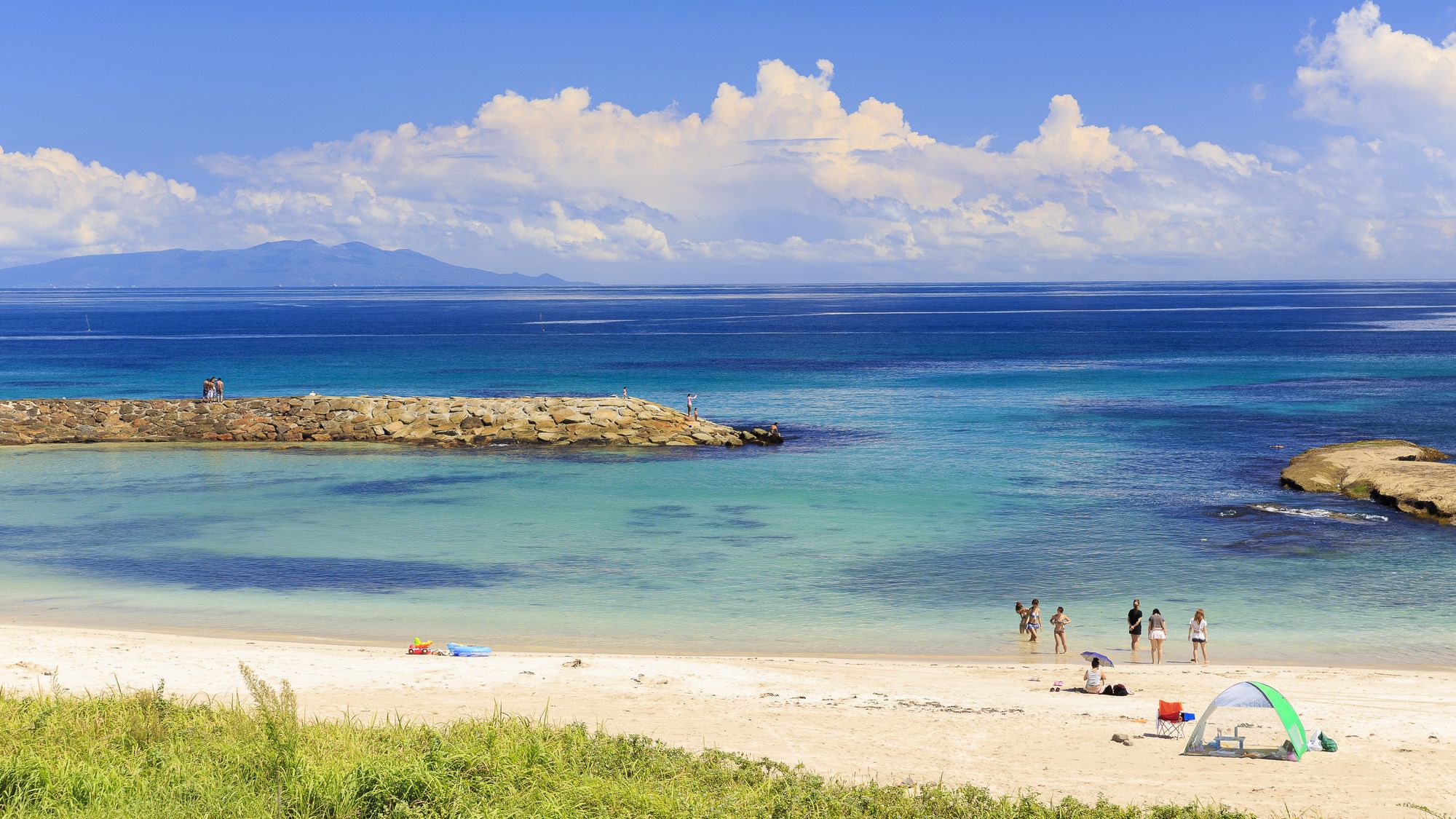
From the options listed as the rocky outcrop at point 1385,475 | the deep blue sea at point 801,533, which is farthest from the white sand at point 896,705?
the rocky outcrop at point 1385,475

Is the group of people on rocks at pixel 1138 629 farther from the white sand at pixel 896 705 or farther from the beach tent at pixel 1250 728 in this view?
the beach tent at pixel 1250 728

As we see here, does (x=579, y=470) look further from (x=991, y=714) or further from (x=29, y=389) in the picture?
(x=29, y=389)

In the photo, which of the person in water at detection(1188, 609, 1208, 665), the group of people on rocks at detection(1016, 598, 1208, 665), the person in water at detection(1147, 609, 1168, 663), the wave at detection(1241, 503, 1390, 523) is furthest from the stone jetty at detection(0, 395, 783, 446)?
the person in water at detection(1188, 609, 1208, 665)

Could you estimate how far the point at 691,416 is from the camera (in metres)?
53.6

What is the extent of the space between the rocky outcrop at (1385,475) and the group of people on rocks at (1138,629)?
15.3 m

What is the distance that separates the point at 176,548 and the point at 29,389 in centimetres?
5343

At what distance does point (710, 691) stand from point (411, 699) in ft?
15.5

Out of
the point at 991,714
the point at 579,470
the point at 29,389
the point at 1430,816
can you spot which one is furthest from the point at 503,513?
the point at 29,389

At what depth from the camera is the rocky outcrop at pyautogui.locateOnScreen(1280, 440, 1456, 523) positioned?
113ft

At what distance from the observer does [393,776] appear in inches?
484

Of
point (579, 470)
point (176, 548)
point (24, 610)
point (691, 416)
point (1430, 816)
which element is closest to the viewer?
point (1430, 816)

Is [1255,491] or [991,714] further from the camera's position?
[1255,491]

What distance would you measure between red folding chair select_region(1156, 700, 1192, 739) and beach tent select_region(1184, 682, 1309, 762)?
0.39 metres

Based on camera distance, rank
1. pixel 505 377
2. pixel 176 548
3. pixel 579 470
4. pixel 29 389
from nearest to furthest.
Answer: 1. pixel 176 548
2. pixel 579 470
3. pixel 29 389
4. pixel 505 377
